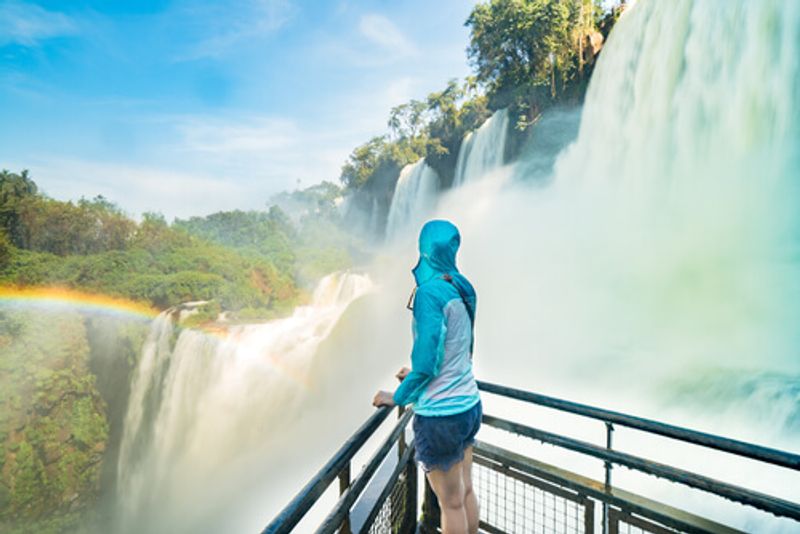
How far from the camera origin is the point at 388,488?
1.45m

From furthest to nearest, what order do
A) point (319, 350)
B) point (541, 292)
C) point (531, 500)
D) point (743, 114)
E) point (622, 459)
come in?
point (319, 350), point (541, 292), point (743, 114), point (531, 500), point (622, 459)

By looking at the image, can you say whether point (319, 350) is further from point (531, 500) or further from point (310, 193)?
point (310, 193)

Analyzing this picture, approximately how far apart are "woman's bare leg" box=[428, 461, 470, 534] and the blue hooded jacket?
0.25 m

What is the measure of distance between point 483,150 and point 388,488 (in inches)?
768

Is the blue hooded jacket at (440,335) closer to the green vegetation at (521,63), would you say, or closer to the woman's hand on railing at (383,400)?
the woman's hand on railing at (383,400)

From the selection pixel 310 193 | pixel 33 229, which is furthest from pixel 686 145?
pixel 310 193

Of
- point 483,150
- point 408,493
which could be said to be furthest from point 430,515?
point 483,150

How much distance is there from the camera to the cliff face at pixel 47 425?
1381cm

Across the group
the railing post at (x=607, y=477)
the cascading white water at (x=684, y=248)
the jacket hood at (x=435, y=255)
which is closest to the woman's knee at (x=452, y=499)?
the railing post at (x=607, y=477)

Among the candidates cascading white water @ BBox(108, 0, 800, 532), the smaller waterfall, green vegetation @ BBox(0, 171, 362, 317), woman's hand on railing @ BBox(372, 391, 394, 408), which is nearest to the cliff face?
cascading white water @ BBox(108, 0, 800, 532)

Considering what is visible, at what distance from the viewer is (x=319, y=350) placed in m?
20.4

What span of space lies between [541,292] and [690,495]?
31.6 feet

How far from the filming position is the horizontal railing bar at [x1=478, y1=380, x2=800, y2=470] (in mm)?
1040

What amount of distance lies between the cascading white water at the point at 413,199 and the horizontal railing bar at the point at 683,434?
23.0 m
